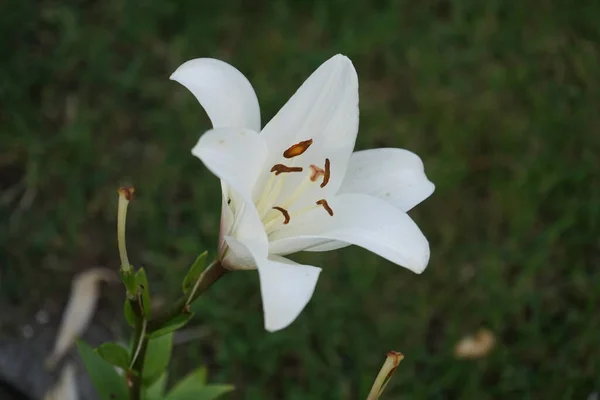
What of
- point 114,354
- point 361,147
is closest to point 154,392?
point 114,354

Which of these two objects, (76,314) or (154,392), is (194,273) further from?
(76,314)

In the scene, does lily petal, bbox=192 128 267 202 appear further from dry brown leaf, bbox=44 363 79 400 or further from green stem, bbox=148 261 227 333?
dry brown leaf, bbox=44 363 79 400

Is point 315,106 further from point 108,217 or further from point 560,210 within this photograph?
point 560,210

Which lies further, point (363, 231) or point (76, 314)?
point (76, 314)

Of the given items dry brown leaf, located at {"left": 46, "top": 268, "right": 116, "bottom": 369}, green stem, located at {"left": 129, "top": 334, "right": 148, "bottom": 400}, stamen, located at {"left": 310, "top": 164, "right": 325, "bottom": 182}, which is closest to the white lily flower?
stamen, located at {"left": 310, "top": 164, "right": 325, "bottom": 182}

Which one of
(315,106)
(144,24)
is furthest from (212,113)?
(144,24)

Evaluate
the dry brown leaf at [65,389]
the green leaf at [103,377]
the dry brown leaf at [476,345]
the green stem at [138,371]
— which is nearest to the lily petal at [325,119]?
the green stem at [138,371]
